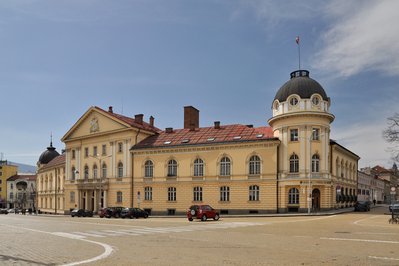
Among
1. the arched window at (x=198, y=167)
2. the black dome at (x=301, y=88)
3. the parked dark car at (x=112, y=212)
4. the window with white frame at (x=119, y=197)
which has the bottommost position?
the parked dark car at (x=112, y=212)

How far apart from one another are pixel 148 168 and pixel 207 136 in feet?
32.0

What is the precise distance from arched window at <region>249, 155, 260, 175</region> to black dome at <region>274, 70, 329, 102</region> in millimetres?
7691

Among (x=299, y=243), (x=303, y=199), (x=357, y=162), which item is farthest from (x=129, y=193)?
(x=299, y=243)

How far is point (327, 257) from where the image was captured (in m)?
13.2

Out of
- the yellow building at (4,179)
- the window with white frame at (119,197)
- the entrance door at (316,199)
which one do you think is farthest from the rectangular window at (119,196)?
the yellow building at (4,179)

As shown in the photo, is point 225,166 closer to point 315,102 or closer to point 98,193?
point 315,102

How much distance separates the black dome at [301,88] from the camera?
165 feet

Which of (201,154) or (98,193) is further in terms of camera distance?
(98,193)

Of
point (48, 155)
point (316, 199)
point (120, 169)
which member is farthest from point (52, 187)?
point (316, 199)

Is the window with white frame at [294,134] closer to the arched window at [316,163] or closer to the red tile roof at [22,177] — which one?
the arched window at [316,163]

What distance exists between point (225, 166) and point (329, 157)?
12.7m

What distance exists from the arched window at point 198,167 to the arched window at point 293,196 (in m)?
11.7

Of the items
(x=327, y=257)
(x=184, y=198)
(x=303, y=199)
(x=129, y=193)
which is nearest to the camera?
(x=327, y=257)

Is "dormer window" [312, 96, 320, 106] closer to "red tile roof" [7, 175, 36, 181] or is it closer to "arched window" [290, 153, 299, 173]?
"arched window" [290, 153, 299, 173]
